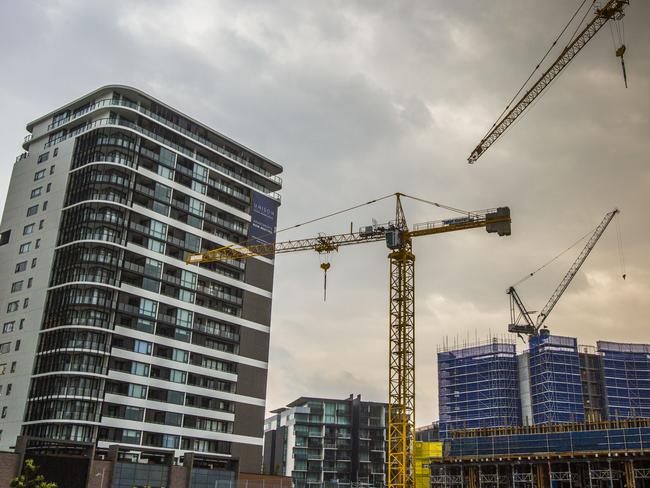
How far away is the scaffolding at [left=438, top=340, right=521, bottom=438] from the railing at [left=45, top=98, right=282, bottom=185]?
71.5 meters

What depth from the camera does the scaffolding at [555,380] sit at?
521 feet

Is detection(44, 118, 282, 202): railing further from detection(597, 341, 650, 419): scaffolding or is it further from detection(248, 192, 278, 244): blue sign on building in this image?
detection(597, 341, 650, 419): scaffolding

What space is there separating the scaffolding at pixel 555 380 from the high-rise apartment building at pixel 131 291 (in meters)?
75.2

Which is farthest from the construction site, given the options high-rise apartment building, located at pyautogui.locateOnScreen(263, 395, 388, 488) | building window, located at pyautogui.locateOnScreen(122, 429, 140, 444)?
high-rise apartment building, located at pyautogui.locateOnScreen(263, 395, 388, 488)

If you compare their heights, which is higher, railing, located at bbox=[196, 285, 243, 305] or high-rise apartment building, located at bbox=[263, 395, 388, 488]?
railing, located at bbox=[196, 285, 243, 305]

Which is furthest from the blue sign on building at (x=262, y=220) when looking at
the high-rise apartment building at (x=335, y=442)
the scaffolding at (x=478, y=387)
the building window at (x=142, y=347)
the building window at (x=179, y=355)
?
the scaffolding at (x=478, y=387)

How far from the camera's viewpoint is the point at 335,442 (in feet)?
546

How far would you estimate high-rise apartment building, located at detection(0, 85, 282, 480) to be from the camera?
99.6m

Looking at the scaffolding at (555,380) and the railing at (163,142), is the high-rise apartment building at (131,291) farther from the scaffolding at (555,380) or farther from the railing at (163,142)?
the scaffolding at (555,380)

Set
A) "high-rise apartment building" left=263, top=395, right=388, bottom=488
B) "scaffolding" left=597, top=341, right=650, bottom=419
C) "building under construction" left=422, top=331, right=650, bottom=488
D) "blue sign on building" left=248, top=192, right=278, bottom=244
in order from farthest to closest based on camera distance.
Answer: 1. "scaffolding" left=597, top=341, right=650, bottom=419
2. "high-rise apartment building" left=263, top=395, right=388, bottom=488
3. "building under construction" left=422, top=331, right=650, bottom=488
4. "blue sign on building" left=248, top=192, right=278, bottom=244

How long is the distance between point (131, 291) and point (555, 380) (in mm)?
104846

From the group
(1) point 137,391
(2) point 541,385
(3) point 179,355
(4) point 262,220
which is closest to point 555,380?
(2) point 541,385

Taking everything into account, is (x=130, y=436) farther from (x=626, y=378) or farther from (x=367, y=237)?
(x=626, y=378)

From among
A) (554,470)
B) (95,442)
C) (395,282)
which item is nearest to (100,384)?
(95,442)
